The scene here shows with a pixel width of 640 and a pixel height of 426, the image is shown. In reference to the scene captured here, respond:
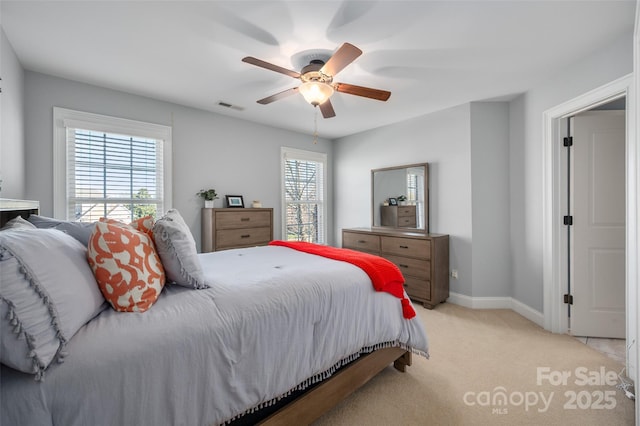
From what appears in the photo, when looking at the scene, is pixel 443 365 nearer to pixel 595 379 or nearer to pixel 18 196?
pixel 595 379

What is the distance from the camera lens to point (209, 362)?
1.09 meters

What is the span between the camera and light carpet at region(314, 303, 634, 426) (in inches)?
64.7

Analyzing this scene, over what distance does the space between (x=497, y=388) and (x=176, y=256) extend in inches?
89.0

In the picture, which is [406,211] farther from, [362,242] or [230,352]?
[230,352]

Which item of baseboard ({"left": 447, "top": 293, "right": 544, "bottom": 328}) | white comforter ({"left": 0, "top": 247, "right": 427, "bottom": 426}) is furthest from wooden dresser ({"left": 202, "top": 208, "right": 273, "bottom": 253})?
baseboard ({"left": 447, "top": 293, "right": 544, "bottom": 328})

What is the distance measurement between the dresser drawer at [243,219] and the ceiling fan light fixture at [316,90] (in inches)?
76.9

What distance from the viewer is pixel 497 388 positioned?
1.90 m

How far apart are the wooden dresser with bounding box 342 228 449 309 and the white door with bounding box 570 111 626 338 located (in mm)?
1241

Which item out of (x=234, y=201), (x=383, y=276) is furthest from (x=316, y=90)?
(x=234, y=201)

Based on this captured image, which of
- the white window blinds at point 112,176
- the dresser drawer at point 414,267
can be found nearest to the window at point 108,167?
the white window blinds at point 112,176

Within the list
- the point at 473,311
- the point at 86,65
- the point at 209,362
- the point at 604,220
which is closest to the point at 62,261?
the point at 209,362

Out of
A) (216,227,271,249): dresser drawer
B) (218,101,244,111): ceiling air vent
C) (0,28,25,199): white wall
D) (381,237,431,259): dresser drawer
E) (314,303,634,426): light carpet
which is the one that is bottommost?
(314,303,634,426): light carpet

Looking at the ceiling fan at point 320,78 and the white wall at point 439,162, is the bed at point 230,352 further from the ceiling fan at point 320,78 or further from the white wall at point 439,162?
the white wall at point 439,162

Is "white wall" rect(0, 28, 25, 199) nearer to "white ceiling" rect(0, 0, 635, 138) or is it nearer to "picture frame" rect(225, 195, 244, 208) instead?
"white ceiling" rect(0, 0, 635, 138)
